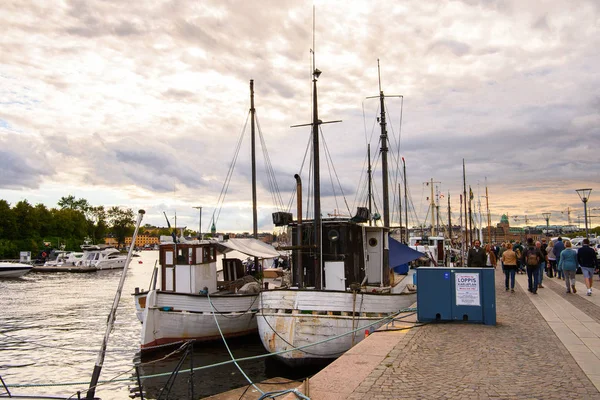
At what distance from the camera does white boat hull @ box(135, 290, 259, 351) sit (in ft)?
56.3

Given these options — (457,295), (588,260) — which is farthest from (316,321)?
(588,260)

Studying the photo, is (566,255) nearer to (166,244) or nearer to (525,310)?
(525,310)

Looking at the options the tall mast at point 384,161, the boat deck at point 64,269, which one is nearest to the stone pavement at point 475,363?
the tall mast at point 384,161

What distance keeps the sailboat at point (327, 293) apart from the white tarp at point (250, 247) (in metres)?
2.67

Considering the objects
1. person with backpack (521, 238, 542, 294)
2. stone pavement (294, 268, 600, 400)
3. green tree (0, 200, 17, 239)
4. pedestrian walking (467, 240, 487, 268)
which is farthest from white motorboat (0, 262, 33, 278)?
stone pavement (294, 268, 600, 400)

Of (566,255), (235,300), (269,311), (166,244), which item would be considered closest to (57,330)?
(166,244)

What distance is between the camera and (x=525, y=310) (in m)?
14.7

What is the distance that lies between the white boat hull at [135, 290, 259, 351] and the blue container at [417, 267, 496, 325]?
27.2 ft

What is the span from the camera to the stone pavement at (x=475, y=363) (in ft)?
23.0

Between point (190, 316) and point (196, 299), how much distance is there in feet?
2.06

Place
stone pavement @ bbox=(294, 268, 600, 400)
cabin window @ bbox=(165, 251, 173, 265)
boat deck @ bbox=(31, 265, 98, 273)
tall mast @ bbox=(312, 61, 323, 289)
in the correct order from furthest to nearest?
boat deck @ bbox=(31, 265, 98, 273) < cabin window @ bbox=(165, 251, 173, 265) < tall mast @ bbox=(312, 61, 323, 289) < stone pavement @ bbox=(294, 268, 600, 400)

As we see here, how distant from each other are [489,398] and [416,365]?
6.27ft

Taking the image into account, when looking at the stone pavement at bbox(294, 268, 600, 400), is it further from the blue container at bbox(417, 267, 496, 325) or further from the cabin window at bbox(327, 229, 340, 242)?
the cabin window at bbox(327, 229, 340, 242)

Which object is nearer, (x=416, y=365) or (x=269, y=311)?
(x=416, y=365)
